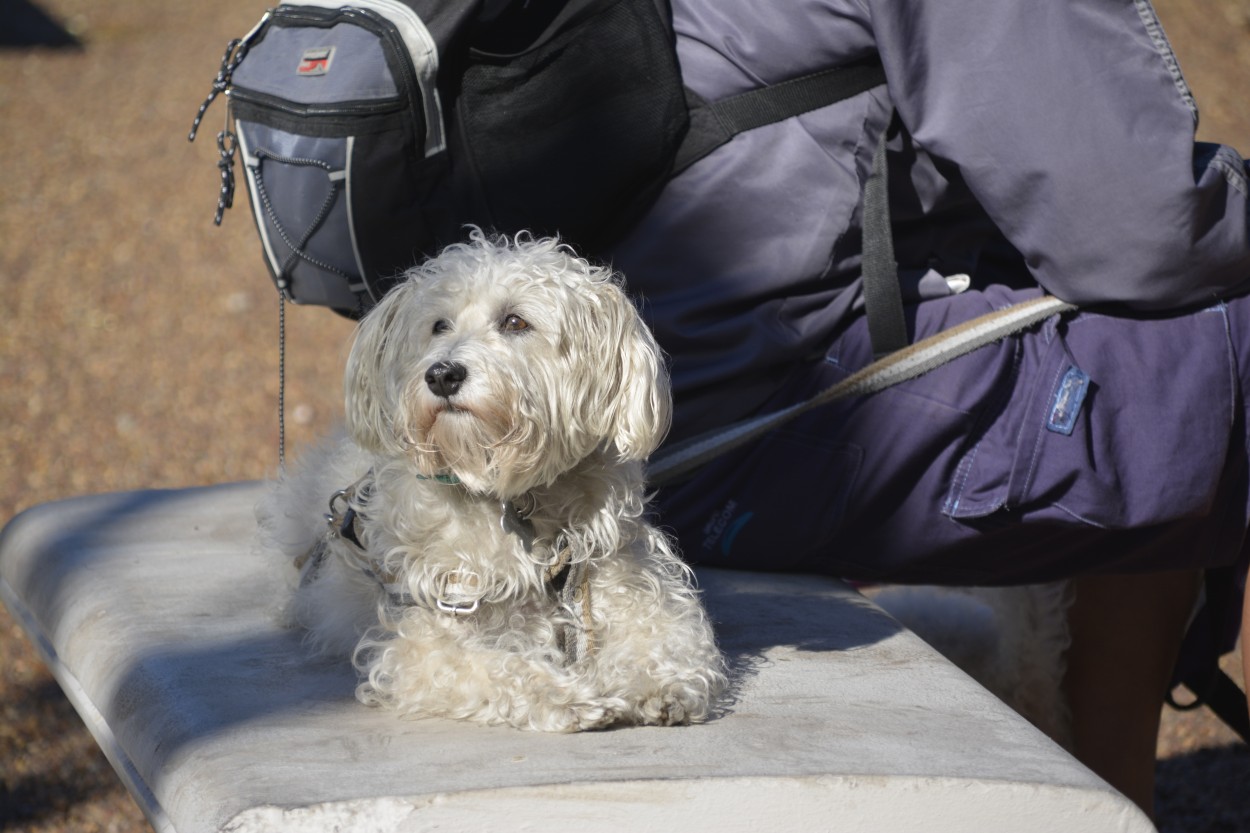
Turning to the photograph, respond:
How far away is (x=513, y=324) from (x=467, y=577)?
49 centimetres

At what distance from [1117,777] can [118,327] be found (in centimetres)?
673

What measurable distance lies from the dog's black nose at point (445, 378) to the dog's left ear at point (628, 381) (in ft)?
0.91

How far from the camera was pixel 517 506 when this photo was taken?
7.95 feet

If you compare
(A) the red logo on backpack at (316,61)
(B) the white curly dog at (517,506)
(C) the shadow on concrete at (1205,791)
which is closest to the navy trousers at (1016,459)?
(B) the white curly dog at (517,506)

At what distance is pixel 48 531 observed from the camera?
344 cm

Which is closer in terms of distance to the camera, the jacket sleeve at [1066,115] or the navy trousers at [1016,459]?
the jacket sleeve at [1066,115]

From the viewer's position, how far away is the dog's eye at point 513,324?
2.42 meters

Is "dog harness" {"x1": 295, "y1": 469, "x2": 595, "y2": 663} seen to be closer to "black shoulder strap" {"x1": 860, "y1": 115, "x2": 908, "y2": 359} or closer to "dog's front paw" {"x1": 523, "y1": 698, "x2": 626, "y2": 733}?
"dog's front paw" {"x1": 523, "y1": 698, "x2": 626, "y2": 733}

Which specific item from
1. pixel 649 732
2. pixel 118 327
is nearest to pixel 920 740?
pixel 649 732

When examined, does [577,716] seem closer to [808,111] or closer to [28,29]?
[808,111]

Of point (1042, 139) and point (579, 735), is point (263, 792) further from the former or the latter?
point (1042, 139)

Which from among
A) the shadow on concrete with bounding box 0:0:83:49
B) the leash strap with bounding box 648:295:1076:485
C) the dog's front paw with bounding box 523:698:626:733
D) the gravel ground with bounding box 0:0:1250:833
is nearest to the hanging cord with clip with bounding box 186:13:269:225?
the leash strap with bounding box 648:295:1076:485

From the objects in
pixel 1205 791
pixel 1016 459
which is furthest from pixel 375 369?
pixel 1205 791

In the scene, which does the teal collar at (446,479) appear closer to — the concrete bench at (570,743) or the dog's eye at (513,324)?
the dog's eye at (513,324)
